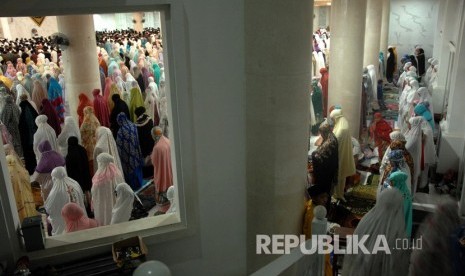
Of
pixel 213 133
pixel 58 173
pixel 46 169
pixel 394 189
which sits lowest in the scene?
pixel 46 169

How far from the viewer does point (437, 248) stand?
2830 mm

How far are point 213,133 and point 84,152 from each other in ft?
10.5

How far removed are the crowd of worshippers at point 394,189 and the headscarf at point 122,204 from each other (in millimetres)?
2063

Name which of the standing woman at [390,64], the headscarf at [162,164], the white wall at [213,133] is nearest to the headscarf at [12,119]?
the headscarf at [162,164]

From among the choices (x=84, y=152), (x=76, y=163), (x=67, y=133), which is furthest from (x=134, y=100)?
(x=76, y=163)

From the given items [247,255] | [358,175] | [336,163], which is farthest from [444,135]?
[247,255]

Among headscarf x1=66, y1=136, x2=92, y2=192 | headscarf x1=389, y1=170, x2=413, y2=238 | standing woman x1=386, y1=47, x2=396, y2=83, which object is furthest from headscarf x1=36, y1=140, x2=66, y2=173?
standing woman x1=386, y1=47, x2=396, y2=83

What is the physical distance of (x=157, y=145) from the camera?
262 inches

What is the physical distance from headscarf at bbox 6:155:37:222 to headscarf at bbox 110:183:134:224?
124 centimetres

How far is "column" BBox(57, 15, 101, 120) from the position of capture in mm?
9133

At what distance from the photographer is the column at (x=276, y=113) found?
4145 mm

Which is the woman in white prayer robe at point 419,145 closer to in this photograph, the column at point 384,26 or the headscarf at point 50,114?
the headscarf at point 50,114

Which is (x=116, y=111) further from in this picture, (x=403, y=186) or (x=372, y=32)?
(x=372, y=32)

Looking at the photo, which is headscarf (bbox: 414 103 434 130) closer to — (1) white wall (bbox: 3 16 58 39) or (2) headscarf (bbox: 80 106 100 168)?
(2) headscarf (bbox: 80 106 100 168)
